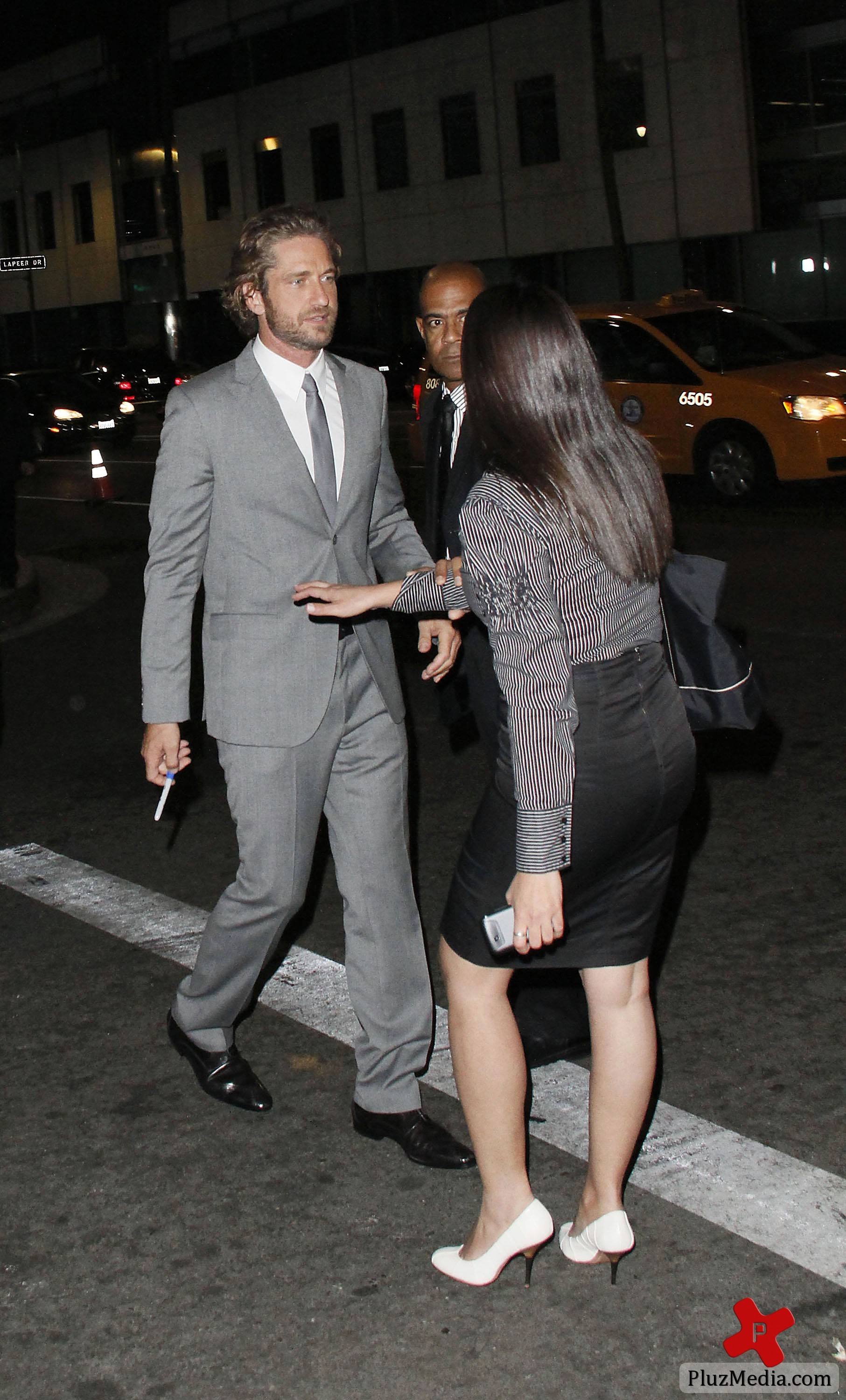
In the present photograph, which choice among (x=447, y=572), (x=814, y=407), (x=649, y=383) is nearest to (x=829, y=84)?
(x=649, y=383)

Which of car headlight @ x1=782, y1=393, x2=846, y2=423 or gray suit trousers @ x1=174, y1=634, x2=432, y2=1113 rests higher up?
car headlight @ x1=782, y1=393, x2=846, y2=423

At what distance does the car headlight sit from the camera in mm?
14547

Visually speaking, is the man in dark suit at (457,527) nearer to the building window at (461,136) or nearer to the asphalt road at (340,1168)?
the asphalt road at (340,1168)

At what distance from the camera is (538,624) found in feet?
8.83

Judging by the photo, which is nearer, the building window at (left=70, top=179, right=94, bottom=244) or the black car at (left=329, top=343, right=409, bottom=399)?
the black car at (left=329, top=343, right=409, bottom=399)

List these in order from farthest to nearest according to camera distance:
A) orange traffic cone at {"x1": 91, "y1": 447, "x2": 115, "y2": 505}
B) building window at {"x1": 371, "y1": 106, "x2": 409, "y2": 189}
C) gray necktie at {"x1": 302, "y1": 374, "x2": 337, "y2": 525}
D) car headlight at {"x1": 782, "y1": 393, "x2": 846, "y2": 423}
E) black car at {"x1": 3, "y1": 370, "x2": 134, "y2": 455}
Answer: building window at {"x1": 371, "y1": 106, "x2": 409, "y2": 189}
black car at {"x1": 3, "y1": 370, "x2": 134, "y2": 455}
orange traffic cone at {"x1": 91, "y1": 447, "x2": 115, "y2": 505}
car headlight at {"x1": 782, "y1": 393, "x2": 846, "y2": 423}
gray necktie at {"x1": 302, "y1": 374, "x2": 337, "y2": 525}

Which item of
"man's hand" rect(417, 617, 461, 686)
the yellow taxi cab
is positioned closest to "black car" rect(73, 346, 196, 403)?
the yellow taxi cab

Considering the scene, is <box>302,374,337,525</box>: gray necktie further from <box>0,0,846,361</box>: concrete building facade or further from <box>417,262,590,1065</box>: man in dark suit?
<box>0,0,846,361</box>: concrete building facade

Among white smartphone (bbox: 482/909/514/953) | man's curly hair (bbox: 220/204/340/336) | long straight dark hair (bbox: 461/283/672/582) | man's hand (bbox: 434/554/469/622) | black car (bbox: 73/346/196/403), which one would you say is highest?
black car (bbox: 73/346/196/403)

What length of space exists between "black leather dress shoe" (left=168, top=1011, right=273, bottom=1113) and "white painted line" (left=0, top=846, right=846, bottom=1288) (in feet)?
1.37

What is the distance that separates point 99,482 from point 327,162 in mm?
26117

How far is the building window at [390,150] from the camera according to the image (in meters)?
41.5

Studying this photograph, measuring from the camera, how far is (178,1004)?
13.2 ft

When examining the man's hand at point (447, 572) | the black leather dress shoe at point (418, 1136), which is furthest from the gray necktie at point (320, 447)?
the black leather dress shoe at point (418, 1136)
